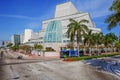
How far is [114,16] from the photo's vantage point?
90.1ft

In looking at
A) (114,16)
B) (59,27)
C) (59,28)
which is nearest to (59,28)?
(59,28)

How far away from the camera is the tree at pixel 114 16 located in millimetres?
25200

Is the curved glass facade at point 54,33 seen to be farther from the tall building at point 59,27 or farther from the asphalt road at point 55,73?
the asphalt road at point 55,73

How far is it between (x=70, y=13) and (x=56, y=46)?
5759 cm

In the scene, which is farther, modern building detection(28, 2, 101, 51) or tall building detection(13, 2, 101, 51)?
modern building detection(28, 2, 101, 51)

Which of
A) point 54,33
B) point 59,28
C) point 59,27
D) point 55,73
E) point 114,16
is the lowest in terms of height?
point 55,73

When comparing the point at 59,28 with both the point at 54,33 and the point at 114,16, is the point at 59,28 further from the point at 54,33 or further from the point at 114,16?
the point at 114,16

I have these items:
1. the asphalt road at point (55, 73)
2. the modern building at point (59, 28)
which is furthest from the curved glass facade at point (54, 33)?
the asphalt road at point (55, 73)

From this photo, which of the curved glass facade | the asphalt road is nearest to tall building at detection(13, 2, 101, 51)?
the curved glass facade

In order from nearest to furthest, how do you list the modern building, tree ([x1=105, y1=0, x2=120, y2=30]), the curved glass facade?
tree ([x1=105, y1=0, x2=120, y2=30]), the modern building, the curved glass facade

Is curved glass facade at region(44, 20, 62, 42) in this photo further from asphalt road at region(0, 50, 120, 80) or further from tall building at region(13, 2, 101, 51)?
asphalt road at region(0, 50, 120, 80)

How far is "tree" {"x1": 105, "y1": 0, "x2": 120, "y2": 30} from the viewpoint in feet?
82.7

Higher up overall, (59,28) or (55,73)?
(59,28)

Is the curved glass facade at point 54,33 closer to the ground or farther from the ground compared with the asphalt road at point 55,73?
farther from the ground
